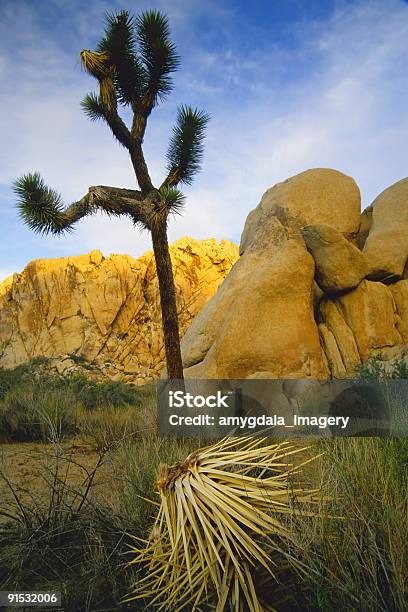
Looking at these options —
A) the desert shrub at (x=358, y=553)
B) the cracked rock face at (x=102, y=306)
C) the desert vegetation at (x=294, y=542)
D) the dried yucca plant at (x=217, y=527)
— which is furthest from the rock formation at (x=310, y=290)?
the cracked rock face at (x=102, y=306)

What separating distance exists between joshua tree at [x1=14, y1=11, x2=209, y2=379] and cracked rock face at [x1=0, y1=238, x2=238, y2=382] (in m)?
25.2

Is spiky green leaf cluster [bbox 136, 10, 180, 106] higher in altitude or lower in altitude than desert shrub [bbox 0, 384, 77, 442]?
higher

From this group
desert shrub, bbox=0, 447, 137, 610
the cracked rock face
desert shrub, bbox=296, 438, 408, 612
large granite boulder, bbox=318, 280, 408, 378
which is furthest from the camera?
the cracked rock face

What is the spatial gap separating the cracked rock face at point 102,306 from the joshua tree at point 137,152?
82.6ft

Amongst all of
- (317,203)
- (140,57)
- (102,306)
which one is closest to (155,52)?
(140,57)

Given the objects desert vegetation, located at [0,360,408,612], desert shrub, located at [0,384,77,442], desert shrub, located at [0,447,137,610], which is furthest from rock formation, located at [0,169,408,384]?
desert shrub, located at [0,447,137,610]

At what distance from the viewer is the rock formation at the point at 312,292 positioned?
8.76 m

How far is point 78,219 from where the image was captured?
9422 millimetres

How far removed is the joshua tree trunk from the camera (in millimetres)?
8891

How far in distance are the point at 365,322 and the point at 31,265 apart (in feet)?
107

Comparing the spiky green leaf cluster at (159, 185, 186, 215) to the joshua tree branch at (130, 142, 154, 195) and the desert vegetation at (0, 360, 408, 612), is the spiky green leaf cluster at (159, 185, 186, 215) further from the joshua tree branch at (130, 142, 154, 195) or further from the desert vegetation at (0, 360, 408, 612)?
the desert vegetation at (0, 360, 408, 612)

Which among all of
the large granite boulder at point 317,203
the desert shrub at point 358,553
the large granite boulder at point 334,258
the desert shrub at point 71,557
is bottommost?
the desert shrub at point 71,557

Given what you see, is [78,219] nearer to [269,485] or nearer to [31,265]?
[269,485]

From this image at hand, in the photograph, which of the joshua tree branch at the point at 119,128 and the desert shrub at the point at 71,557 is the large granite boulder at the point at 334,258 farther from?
the desert shrub at the point at 71,557
